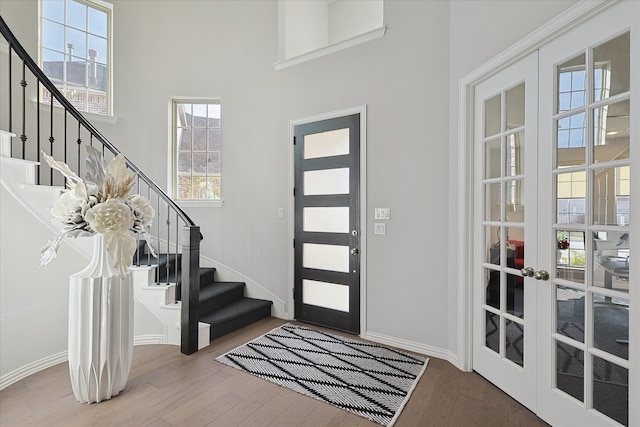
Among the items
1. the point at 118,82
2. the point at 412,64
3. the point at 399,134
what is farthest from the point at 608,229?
the point at 118,82

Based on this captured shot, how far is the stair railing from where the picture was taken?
257 cm

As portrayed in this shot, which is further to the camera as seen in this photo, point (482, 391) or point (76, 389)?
point (482, 391)

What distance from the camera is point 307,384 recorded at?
231 centimetres

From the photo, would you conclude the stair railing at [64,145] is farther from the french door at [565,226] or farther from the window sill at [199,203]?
the french door at [565,226]

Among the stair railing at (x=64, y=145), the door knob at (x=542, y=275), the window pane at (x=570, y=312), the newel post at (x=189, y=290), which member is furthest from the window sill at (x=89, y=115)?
the window pane at (x=570, y=312)

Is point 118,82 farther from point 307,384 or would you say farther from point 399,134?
point 307,384

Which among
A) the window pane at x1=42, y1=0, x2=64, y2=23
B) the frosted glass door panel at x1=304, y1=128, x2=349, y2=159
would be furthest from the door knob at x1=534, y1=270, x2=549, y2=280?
the window pane at x1=42, y1=0, x2=64, y2=23

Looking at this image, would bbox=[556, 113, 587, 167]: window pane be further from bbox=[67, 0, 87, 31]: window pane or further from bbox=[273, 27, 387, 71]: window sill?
bbox=[67, 0, 87, 31]: window pane

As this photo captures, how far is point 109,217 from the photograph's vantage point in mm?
1835

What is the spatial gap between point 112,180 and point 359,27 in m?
3.74

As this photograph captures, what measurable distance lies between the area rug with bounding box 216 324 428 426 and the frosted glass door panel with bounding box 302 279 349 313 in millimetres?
313

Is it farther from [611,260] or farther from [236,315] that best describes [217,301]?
[611,260]

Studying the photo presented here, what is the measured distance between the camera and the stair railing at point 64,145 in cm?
257

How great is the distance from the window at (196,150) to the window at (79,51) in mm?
913
